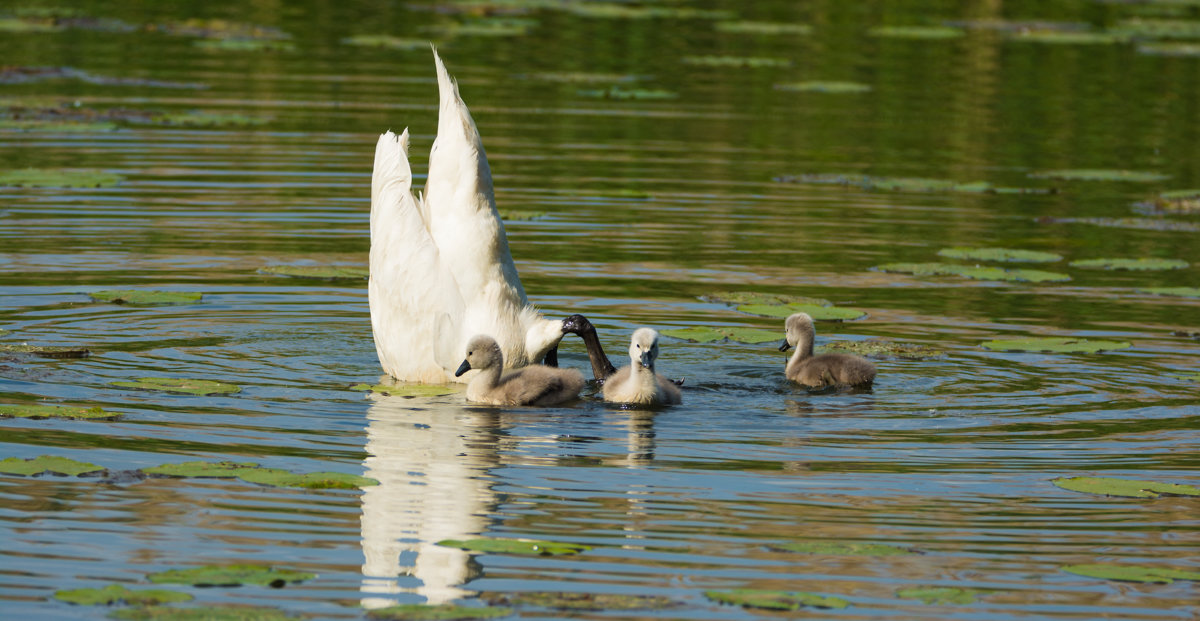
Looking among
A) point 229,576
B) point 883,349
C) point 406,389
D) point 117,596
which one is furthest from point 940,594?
point 883,349

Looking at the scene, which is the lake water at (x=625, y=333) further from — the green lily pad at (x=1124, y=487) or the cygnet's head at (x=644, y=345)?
the cygnet's head at (x=644, y=345)

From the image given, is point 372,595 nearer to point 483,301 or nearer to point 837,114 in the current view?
point 483,301

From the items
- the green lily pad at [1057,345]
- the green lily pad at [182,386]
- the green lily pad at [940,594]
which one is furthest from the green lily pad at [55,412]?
the green lily pad at [1057,345]

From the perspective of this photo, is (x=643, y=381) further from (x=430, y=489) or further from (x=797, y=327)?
(x=430, y=489)

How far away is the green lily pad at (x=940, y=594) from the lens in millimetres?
6391

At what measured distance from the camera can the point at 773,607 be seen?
623cm

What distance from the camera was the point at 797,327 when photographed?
10234mm

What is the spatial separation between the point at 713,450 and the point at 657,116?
40.5ft

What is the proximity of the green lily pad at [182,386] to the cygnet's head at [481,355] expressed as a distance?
4.01 feet

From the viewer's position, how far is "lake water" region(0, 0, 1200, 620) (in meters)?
6.78

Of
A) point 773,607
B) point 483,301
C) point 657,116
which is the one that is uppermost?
point 657,116

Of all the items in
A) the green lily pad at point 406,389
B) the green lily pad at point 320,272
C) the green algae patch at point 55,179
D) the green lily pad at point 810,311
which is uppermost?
the green algae patch at point 55,179

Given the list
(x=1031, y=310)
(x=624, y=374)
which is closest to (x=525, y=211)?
(x=1031, y=310)

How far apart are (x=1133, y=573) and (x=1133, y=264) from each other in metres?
6.99
